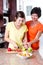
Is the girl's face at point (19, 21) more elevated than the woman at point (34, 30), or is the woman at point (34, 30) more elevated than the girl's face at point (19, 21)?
the girl's face at point (19, 21)

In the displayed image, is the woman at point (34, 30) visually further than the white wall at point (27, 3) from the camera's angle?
No

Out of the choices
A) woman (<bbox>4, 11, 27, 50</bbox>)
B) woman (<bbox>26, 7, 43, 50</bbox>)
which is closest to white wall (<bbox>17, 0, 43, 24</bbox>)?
woman (<bbox>26, 7, 43, 50</bbox>)

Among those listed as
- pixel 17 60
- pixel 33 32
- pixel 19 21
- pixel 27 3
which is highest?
pixel 27 3

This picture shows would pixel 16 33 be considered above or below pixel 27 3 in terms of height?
below

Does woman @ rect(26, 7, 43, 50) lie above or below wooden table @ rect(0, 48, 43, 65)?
above

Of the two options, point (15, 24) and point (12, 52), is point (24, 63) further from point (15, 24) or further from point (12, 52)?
point (15, 24)

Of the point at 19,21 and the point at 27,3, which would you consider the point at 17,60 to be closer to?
the point at 19,21

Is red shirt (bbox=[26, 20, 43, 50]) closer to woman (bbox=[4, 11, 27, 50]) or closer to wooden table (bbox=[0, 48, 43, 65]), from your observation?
woman (bbox=[4, 11, 27, 50])

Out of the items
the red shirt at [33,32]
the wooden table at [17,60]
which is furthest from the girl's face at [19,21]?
the wooden table at [17,60]

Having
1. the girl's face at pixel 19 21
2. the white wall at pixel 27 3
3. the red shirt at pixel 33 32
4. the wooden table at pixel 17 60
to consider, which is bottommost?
the wooden table at pixel 17 60

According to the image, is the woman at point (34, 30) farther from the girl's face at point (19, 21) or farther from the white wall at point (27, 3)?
the white wall at point (27, 3)

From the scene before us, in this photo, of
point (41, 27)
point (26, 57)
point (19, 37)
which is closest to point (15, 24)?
point (19, 37)

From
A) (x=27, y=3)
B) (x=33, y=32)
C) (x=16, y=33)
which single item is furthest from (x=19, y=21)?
(x=27, y=3)

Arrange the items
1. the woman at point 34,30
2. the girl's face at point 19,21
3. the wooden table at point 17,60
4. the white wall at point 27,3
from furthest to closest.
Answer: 1. the white wall at point 27,3
2. the woman at point 34,30
3. the girl's face at point 19,21
4. the wooden table at point 17,60
